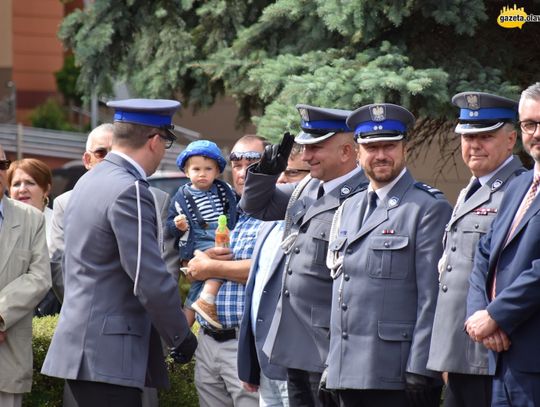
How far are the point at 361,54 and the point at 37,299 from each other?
3.42 metres

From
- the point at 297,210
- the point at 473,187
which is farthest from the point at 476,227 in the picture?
the point at 297,210

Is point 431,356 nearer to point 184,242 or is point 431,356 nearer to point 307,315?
point 307,315

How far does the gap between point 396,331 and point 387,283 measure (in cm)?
23

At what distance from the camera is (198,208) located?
7152mm

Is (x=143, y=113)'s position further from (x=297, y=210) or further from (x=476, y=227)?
(x=476, y=227)

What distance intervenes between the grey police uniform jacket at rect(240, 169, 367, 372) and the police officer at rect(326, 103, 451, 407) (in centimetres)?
23

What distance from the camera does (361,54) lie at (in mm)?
8773

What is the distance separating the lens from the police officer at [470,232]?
207 inches


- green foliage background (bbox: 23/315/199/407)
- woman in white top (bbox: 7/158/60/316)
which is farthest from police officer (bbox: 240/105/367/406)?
woman in white top (bbox: 7/158/60/316)

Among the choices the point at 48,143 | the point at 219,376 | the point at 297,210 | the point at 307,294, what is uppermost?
the point at 297,210

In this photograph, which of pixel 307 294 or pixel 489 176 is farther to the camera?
pixel 307 294

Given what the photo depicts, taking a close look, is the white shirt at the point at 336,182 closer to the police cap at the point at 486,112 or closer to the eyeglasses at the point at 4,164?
the police cap at the point at 486,112

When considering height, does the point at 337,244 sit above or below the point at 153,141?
below

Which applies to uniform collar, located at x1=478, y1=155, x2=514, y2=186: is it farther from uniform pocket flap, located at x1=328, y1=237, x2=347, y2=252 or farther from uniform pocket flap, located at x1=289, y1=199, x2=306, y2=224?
uniform pocket flap, located at x1=289, y1=199, x2=306, y2=224
